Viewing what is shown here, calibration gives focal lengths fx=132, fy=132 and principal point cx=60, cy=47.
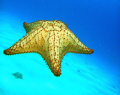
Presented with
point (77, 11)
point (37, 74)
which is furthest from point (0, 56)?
point (77, 11)

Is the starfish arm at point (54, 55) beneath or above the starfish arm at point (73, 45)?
beneath

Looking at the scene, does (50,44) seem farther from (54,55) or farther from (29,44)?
(29,44)

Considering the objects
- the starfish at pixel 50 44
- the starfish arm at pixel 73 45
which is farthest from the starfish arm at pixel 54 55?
the starfish arm at pixel 73 45

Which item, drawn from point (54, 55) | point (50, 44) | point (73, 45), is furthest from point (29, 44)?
point (73, 45)

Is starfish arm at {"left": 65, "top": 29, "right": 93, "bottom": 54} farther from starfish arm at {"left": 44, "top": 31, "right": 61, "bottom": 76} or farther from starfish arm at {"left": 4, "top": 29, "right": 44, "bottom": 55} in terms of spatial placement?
starfish arm at {"left": 4, "top": 29, "right": 44, "bottom": 55}

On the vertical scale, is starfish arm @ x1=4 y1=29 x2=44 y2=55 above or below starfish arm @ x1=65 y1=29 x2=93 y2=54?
below

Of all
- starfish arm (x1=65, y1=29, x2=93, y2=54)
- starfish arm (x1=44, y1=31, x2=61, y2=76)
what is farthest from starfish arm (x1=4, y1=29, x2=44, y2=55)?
starfish arm (x1=65, y1=29, x2=93, y2=54)

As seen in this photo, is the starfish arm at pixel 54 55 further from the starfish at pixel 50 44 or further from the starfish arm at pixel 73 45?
the starfish arm at pixel 73 45

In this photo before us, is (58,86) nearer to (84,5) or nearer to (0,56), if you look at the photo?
(0,56)
